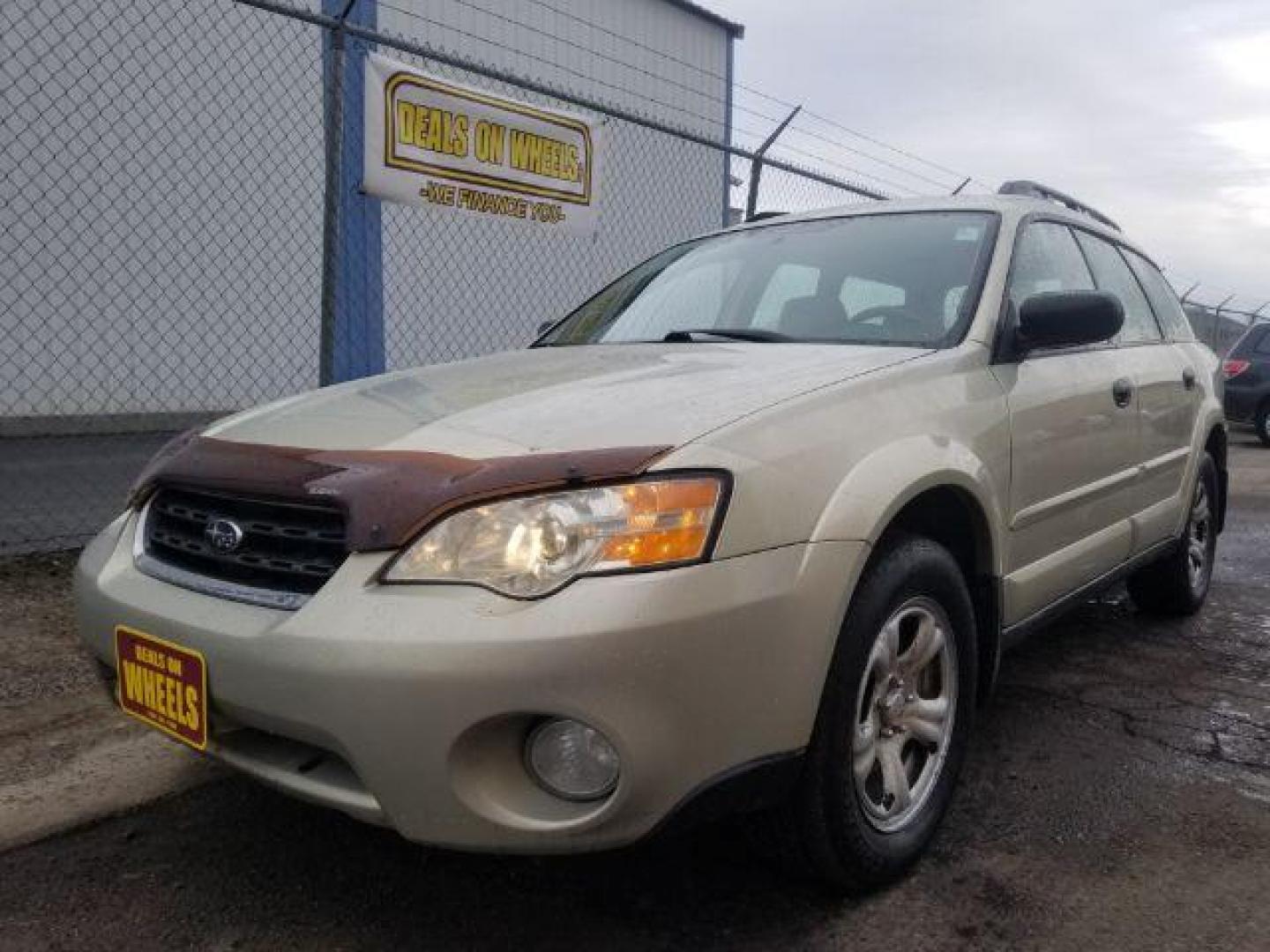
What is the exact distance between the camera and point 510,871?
2.28 meters

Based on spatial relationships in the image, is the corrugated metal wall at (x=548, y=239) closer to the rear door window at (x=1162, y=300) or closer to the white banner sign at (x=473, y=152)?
the white banner sign at (x=473, y=152)

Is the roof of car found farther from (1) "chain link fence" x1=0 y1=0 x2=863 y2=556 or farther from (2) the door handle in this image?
(1) "chain link fence" x1=0 y1=0 x2=863 y2=556

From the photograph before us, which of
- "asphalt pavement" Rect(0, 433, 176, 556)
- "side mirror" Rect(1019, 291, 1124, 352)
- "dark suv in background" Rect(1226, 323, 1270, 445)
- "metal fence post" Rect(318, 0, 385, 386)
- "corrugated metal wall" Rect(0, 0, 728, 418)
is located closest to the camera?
"side mirror" Rect(1019, 291, 1124, 352)

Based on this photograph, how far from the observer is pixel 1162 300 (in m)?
4.25

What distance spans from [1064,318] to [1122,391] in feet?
2.48

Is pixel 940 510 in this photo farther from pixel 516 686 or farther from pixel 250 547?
pixel 250 547

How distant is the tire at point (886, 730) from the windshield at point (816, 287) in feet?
2.35

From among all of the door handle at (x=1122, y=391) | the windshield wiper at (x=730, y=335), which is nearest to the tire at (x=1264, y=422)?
the door handle at (x=1122, y=391)

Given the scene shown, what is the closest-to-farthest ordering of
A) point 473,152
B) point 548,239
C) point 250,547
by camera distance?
point 250,547 → point 473,152 → point 548,239

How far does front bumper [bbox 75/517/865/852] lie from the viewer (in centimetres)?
167

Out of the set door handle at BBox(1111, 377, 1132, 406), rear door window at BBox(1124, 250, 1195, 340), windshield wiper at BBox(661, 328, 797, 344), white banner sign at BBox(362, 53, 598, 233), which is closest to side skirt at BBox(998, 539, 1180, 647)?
door handle at BBox(1111, 377, 1132, 406)

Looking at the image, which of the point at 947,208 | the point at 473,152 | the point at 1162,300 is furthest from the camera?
the point at 473,152

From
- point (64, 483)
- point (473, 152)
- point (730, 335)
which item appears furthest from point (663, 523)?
point (64, 483)

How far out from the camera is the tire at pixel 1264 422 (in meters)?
13.1
